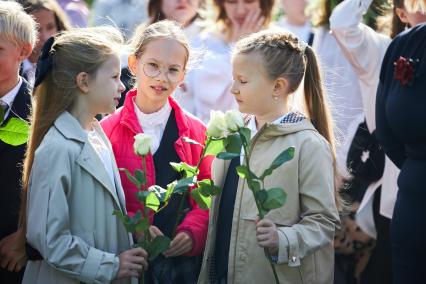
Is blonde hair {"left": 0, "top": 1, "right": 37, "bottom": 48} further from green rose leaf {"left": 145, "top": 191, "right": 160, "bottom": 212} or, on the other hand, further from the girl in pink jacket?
green rose leaf {"left": 145, "top": 191, "right": 160, "bottom": 212}

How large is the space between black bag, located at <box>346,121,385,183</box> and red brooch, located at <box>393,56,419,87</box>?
1.57m

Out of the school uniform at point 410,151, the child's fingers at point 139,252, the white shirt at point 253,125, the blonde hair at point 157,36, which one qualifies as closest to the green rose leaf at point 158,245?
the child's fingers at point 139,252

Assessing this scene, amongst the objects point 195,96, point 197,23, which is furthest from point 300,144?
point 197,23

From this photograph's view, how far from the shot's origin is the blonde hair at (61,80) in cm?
359

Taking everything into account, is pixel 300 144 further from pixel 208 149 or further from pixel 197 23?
pixel 197 23

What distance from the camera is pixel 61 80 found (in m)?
3.60

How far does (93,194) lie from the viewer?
3480mm

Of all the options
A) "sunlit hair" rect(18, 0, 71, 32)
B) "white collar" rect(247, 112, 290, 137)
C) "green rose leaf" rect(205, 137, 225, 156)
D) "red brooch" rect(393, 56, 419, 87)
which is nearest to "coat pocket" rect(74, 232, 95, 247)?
"green rose leaf" rect(205, 137, 225, 156)

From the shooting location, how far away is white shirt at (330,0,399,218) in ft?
17.1

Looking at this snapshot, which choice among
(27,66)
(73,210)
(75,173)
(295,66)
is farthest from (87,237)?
(27,66)

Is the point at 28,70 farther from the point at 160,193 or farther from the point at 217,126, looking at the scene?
the point at 217,126

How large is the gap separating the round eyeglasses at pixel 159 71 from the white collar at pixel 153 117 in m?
0.15

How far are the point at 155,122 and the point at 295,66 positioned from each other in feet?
2.21

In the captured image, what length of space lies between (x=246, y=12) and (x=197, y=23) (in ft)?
1.37
